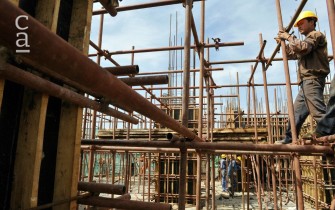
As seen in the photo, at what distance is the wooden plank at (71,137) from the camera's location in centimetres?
198

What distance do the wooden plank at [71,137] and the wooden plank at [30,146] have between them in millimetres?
272

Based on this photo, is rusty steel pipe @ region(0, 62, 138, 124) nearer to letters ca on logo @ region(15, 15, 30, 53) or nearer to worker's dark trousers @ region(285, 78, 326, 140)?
letters ca on logo @ region(15, 15, 30, 53)

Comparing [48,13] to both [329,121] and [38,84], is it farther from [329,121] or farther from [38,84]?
[329,121]

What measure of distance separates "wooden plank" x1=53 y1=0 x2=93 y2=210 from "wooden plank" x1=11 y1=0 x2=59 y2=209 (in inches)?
10.7

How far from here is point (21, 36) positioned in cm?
65

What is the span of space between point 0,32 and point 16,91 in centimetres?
130

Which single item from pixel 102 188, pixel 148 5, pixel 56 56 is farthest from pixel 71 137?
pixel 148 5

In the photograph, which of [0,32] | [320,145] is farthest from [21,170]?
[320,145]

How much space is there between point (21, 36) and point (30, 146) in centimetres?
130

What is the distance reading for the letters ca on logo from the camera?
62 centimetres

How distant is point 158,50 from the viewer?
618cm

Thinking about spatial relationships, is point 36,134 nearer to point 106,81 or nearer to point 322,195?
point 106,81

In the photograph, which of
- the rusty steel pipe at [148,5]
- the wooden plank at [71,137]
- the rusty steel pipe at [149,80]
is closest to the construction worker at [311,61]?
the rusty steel pipe at [148,5]

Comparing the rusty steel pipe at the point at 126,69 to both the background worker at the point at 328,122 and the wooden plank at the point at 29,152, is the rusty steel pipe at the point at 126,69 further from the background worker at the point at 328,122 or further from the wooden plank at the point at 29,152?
the background worker at the point at 328,122
